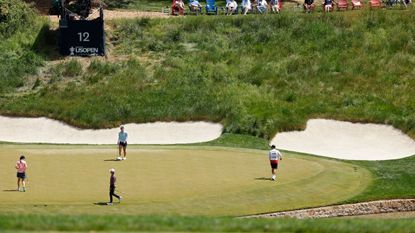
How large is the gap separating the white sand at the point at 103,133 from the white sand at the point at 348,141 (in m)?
5.40

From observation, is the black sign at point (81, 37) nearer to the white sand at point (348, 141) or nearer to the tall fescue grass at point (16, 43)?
the tall fescue grass at point (16, 43)

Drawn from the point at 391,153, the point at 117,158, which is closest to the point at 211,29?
the point at 391,153

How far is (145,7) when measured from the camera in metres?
81.2

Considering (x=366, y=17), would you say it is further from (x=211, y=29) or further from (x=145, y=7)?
(x=145, y=7)

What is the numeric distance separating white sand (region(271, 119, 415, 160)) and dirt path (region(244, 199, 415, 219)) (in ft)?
45.6

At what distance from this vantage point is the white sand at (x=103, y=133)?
58.3 metres

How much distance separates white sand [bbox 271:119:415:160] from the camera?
54616 mm

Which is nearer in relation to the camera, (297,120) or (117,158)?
(117,158)

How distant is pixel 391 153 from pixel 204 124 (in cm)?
1313

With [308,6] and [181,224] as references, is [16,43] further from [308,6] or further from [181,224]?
[181,224]

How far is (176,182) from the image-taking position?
125ft

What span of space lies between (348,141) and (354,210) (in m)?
20.2

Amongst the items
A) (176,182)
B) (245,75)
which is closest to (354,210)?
(176,182)

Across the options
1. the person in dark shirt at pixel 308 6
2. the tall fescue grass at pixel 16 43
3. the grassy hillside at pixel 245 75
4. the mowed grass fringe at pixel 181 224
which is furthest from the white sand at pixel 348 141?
the mowed grass fringe at pixel 181 224
